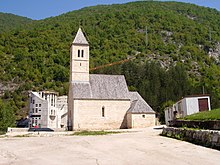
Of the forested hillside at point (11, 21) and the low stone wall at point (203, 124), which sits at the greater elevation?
the forested hillside at point (11, 21)

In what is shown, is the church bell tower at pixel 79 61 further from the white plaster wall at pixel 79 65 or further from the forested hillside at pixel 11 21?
the forested hillside at pixel 11 21

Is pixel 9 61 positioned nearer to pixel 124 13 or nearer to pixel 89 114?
pixel 124 13

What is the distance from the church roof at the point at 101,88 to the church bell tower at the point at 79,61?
0.85 m

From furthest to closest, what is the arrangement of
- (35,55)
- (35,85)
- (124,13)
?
1. (124,13)
2. (35,55)
3. (35,85)

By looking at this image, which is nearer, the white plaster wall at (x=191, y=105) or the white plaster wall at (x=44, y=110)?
the white plaster wall at (x=191, y=105)

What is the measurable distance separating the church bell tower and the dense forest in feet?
63.7

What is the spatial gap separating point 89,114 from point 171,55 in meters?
67.0

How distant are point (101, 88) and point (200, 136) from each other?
24.7 metres

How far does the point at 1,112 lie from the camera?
50812mm

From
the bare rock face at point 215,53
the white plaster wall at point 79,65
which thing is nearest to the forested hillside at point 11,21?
the bare rock face at point 215,53

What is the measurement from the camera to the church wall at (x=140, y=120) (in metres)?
34.9

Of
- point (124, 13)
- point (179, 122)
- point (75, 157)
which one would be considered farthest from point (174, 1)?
point (75, 157)

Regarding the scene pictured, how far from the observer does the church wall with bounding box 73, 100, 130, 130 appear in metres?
34.6

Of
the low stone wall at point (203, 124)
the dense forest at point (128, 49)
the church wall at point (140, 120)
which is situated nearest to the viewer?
the low stone wall at point (203, 124)
